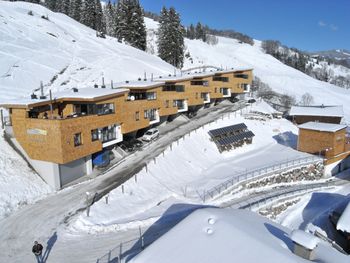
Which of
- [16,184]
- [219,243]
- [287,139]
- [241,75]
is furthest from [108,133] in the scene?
[241,75]

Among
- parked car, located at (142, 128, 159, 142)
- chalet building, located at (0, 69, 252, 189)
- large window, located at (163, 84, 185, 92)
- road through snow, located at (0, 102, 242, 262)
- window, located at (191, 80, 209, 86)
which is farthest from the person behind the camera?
window, located at (191, 80, 209, 86)

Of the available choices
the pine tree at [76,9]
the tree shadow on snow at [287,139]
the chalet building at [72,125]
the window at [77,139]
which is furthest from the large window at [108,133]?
the pine tree at [76,9]

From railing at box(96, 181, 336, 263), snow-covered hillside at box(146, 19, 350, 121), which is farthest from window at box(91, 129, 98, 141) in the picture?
snow-covered hillside at box(146, 19, 350, 121)

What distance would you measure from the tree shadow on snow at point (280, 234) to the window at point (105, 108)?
2229 cm

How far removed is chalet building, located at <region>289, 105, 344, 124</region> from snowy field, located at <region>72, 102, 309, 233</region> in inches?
102

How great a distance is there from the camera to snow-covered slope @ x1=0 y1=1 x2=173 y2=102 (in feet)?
185

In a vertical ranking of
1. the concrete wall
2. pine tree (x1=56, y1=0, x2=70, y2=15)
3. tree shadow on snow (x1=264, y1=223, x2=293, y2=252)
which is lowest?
the concrete wall

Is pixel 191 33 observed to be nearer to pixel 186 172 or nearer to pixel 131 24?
pixel 131 24

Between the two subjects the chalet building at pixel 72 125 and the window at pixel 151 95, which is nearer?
the chalet building at pixel 72 125

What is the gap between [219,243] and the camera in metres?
13.2

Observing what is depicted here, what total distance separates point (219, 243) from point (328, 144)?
117 feet

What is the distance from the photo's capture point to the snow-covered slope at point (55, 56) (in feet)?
185

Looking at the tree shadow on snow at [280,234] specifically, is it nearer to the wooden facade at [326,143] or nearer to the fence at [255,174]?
the fence at [255,174]

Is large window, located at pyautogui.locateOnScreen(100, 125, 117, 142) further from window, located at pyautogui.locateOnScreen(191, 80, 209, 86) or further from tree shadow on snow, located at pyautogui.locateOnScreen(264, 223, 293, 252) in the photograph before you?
window, located at pyautogui.locateOnScreen(191, 80, 209, 86)
